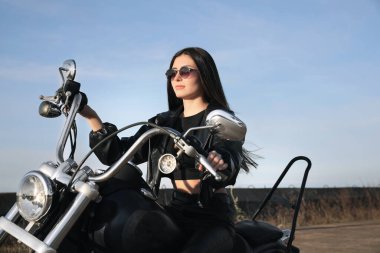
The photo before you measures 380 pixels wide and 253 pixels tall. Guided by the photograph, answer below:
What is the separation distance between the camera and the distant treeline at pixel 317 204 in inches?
467

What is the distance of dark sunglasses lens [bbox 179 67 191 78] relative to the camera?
12.7 feet

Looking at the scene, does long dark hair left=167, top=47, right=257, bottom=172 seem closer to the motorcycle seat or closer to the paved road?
the motorcycle seat

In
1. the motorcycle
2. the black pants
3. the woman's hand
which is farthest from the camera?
the black pants

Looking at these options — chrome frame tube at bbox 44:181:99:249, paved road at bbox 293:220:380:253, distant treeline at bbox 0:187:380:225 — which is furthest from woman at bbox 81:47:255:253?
distant treeline at bbox 0:187:380:225

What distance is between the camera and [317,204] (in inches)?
529

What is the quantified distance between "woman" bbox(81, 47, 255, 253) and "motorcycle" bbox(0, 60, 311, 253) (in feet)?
0.63

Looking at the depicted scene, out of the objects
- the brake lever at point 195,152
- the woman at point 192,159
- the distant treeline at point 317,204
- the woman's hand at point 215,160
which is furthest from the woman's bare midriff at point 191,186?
the distant treeline at point 317,204

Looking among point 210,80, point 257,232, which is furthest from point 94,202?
point 210,80

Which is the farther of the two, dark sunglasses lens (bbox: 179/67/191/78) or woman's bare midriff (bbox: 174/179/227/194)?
dark sunglasses lens (bbox: 179/67/191/78)

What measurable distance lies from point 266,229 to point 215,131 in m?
1.30

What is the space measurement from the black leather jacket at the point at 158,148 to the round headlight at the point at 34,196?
0.82 metres

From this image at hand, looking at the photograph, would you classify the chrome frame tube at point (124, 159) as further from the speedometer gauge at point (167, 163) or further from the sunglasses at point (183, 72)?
the sunglasses at point (183, 72)

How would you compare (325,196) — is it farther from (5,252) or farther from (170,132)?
(170,132)

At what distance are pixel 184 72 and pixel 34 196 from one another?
5.40 ft
